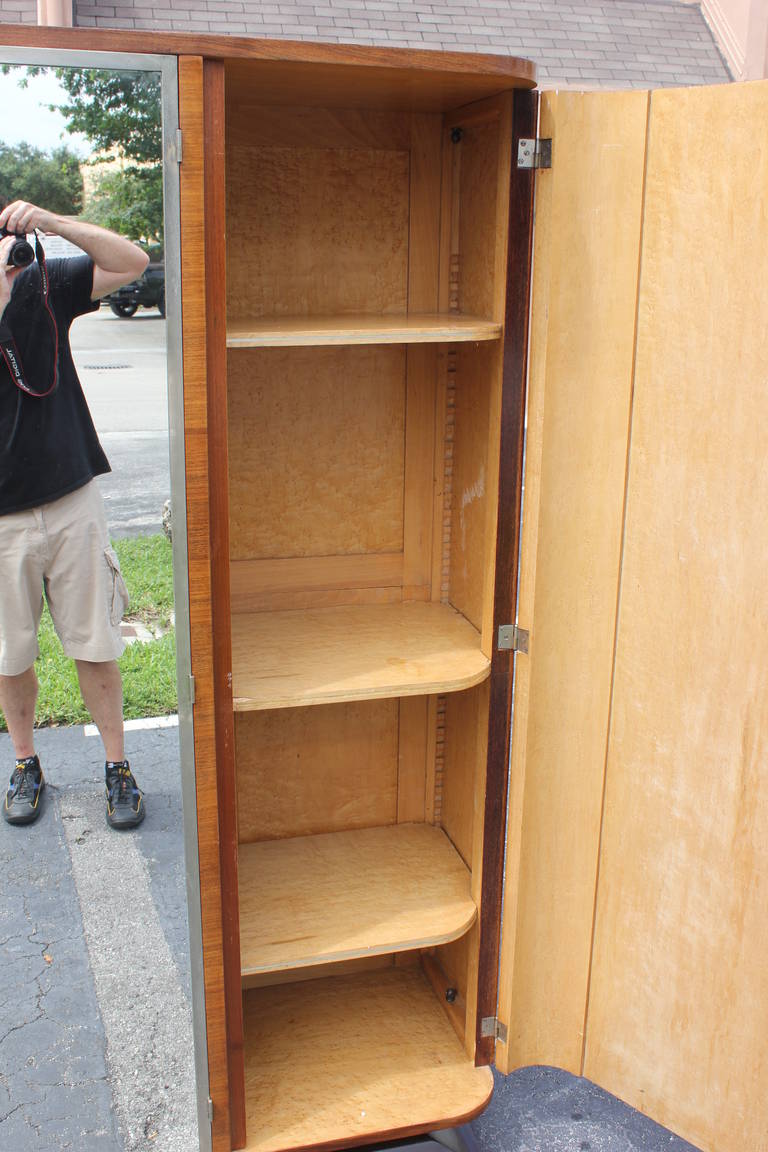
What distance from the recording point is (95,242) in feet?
5.44

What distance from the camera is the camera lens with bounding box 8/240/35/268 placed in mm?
1637

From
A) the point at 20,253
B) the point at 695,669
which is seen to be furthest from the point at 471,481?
the point at 20,253

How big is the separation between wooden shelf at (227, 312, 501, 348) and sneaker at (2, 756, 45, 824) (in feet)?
3.05

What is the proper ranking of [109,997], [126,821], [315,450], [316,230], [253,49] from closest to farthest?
[253,49]
[316,230]
[315,450]
[126,821]
[109,997]

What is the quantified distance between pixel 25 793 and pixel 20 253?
3.54ft

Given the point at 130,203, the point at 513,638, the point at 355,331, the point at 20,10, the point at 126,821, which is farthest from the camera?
the point at 20,10

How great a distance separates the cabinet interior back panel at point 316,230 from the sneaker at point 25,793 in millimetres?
959

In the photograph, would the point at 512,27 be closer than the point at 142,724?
No

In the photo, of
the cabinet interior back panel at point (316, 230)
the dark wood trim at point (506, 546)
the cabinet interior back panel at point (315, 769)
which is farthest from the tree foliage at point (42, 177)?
the cabinet interior back panel at point (315, 769)

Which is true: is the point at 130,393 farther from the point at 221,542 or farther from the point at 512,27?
the point at 512,27

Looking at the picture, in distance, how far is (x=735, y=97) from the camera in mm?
1622

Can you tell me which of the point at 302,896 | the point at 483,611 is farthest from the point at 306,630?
the point at 302,896

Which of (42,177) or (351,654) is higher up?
(42,177)

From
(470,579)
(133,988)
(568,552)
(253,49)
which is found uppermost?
(253,49)
